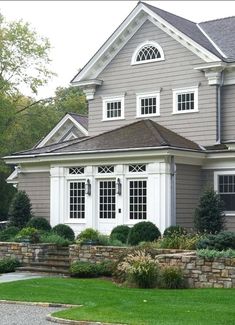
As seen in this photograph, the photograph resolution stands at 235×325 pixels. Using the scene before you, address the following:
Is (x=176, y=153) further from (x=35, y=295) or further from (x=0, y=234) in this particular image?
(x=35, y=295)

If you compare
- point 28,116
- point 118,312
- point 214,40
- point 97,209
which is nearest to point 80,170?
point 97,209

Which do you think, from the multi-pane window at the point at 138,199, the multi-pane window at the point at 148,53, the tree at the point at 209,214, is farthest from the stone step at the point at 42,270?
the multi-pane window at the point at 148,53

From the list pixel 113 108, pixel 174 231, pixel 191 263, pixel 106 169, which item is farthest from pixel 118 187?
pixel 191 263

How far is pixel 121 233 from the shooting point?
22938mm

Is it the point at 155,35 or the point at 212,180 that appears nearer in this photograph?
the point at 212,180

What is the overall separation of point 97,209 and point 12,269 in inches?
199

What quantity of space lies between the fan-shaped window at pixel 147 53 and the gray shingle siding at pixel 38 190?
6033 mm

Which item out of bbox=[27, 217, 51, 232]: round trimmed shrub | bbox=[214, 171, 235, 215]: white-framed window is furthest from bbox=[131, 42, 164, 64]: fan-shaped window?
bbox=[27, 217, 51, 232]: round trimmed shrub

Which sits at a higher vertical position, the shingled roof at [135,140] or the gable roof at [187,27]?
the gable roof at [187,27]

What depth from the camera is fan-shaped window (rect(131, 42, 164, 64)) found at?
26734mm

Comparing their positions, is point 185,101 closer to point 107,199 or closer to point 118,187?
point 118,187

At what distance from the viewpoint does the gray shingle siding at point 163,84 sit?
25.4 meters

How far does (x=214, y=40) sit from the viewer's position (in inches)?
1078

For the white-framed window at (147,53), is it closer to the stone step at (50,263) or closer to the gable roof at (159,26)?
the gable roof at (159,26)
